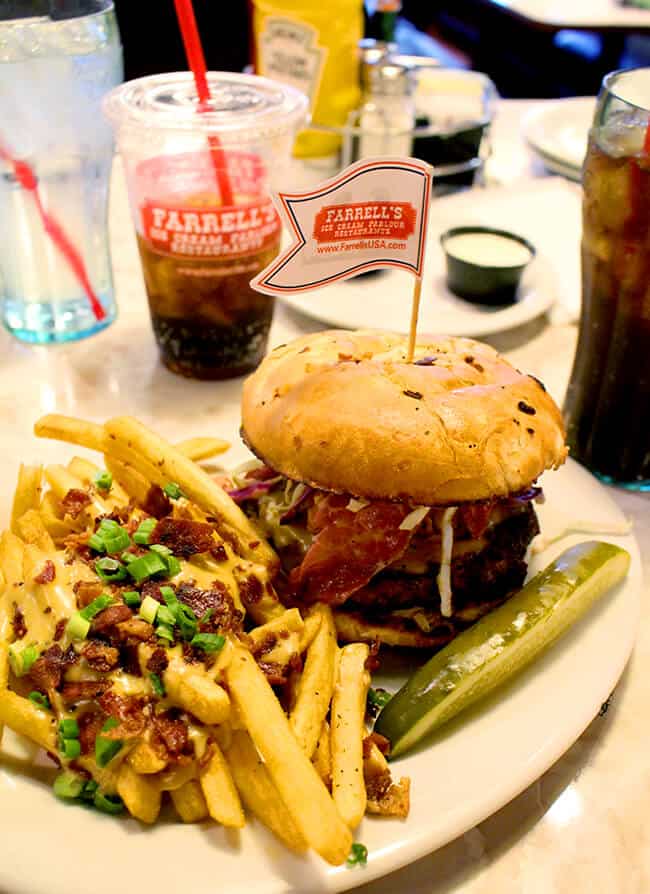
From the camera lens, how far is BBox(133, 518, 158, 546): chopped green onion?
1.56 metres

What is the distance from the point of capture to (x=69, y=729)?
1.30 metres

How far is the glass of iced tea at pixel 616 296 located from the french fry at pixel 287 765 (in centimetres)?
134

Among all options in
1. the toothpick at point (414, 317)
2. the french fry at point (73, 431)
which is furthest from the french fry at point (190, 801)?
the toothpick at point (414, 317)

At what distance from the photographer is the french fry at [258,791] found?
1.23 m

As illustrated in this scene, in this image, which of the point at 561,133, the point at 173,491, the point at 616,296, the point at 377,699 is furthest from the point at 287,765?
the point at 561,133

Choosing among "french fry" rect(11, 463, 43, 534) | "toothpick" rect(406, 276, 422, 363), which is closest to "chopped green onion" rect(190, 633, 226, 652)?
"french fry" rect(11, 463, 43, 534)

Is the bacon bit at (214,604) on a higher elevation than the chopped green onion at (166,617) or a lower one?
lower

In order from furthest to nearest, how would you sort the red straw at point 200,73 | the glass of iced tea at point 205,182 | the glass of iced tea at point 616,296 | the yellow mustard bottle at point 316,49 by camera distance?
the yellow mustard bottle at point 316,49 → the glass of iced tea at point 205,182 → the red straw at point 200,73 → the glass of iced tea at point 616,296

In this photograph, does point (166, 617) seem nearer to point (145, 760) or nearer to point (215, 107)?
point (145, 760)

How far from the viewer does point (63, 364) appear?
8.91 ft

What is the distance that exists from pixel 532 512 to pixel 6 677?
1.16m

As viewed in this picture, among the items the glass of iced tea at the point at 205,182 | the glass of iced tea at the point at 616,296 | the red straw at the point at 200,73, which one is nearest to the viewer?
the glass of iced tea at the point at 616,296

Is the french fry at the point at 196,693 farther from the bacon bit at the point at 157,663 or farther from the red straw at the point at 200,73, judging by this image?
the red straw at the point at 200,73

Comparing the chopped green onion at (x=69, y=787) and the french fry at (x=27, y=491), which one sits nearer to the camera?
the chopped green onion at (x=69, y=787)
